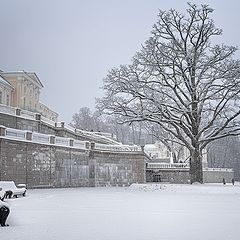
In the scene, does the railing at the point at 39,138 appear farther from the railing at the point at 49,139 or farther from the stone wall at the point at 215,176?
the stone wall at the point at 215,176

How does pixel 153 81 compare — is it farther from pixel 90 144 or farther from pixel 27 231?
pixel 27 231

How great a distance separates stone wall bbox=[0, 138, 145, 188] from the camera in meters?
26.4

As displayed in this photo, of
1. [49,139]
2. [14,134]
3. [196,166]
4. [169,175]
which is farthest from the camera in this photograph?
[169,175]

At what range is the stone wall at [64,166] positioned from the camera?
26422 millimetres

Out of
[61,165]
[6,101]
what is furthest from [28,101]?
[61,165]

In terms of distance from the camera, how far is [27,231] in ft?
30.0

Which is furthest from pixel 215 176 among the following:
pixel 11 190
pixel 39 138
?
pixel 11 190

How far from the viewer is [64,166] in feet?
105

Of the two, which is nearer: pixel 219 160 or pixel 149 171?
pixel 149 171

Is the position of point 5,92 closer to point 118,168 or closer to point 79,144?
point 79,144

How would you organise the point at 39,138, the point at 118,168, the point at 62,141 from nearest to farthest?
1. the point at 39,138
2. the point at 62,141
3. the point at 118,168

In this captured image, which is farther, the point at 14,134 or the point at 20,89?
the point at 20,89

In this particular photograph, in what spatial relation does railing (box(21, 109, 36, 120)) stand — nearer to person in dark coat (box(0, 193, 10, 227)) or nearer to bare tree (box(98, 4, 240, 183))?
bare tree (box(98, 4, 240, 183))

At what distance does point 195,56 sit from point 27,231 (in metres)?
22.5
